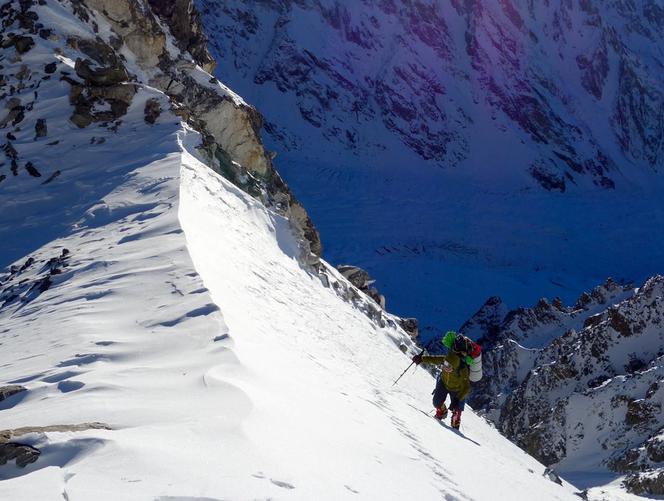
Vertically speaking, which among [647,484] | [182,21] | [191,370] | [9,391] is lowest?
[647,484]

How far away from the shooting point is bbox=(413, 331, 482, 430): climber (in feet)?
36.1

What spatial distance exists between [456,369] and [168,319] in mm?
4894

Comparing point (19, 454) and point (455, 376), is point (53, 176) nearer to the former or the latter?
point (455, 376)

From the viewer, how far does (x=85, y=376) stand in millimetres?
6461

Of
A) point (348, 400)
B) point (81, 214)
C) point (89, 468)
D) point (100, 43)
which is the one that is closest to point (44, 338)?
point (348, 400)

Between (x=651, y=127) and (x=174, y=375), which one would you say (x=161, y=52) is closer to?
(x=174, y=375)

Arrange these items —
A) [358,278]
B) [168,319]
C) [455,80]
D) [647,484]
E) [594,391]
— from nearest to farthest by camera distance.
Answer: [168,319], [647,484], [358,278], [594,391], [455,80]

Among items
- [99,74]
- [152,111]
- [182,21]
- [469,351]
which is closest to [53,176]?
[152,111]

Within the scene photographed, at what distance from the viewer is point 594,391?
28.2 m

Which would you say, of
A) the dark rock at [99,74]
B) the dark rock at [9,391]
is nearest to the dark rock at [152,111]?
the dark rock at [99,74]

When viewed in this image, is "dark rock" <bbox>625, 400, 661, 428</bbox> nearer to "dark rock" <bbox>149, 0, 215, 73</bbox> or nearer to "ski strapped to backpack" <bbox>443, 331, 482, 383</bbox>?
"ski strapped to backpack" <bbox>443, 331, 482, 383</bbox>

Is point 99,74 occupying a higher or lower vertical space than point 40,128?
higher

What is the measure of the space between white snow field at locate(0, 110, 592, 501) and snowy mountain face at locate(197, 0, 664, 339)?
41320mm

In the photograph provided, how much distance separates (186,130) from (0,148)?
4.29 metres
